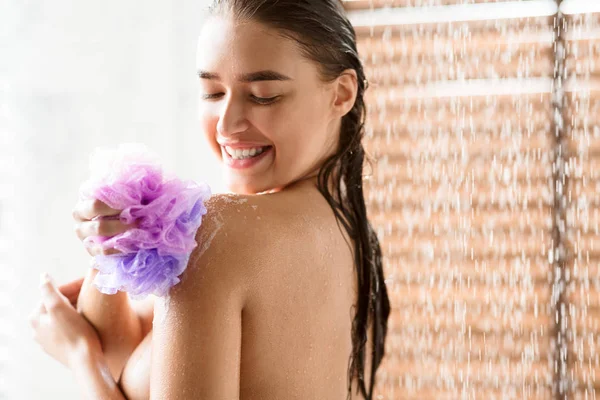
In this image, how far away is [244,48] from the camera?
33.2 inches

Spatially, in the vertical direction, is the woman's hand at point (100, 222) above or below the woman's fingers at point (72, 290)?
above

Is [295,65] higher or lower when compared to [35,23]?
lower

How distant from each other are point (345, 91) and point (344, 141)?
11cm

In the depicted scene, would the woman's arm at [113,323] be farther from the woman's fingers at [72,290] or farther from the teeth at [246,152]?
the teeth at [246,152]

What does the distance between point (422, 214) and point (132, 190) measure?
4.87ft

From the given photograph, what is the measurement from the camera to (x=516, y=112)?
203cm

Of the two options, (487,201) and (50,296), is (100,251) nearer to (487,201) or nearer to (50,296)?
(50,296)

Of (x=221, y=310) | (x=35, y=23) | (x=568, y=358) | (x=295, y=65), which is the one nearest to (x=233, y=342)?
(x=221, y=310)

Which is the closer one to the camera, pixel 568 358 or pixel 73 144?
pixel 568 358

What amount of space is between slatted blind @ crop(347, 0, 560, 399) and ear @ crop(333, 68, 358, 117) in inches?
44.9

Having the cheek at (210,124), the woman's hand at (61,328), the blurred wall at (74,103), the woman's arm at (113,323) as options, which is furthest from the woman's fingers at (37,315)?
the blurred wall at (74,103)

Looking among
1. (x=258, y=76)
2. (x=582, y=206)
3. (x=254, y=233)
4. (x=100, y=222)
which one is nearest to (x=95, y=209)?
(x=100, y=222)

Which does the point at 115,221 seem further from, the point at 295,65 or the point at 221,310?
the point at 295,65

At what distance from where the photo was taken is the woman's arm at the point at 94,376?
0.88 m
